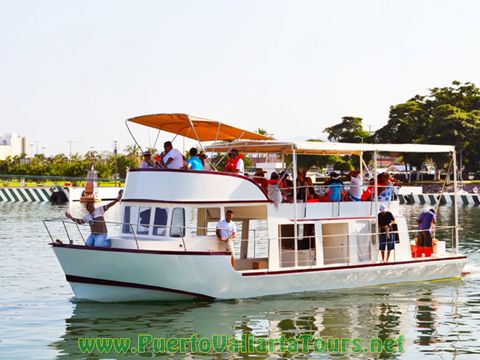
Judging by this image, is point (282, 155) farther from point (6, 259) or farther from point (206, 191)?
point (6, 259)

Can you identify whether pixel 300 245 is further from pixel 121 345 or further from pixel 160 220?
pixel 121 345

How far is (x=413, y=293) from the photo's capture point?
24781mm

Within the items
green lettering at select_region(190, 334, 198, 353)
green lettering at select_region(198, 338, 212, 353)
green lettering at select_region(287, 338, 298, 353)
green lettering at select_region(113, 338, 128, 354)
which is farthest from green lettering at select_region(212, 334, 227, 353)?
green lettering at select_region(113, 338, 128, 354)

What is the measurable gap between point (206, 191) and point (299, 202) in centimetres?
336

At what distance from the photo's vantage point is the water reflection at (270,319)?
19.0 meters

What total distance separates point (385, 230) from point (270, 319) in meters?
6.46

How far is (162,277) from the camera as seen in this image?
21.5m

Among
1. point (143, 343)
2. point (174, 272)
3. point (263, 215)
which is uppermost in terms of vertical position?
point (263, 215)

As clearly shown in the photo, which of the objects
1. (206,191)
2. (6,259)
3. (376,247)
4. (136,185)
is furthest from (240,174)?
(6,259)

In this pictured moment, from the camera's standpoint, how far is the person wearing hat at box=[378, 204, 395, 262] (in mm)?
25516

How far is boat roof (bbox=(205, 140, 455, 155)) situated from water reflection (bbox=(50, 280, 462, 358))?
166 inches

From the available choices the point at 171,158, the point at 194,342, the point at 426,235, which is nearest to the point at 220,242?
the point at 171,158

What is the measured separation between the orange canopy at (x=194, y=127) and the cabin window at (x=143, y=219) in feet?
8.32

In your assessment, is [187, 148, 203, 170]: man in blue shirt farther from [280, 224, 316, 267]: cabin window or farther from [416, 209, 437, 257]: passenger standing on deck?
[416, 209, 437, 257]: passenger standing on deck
